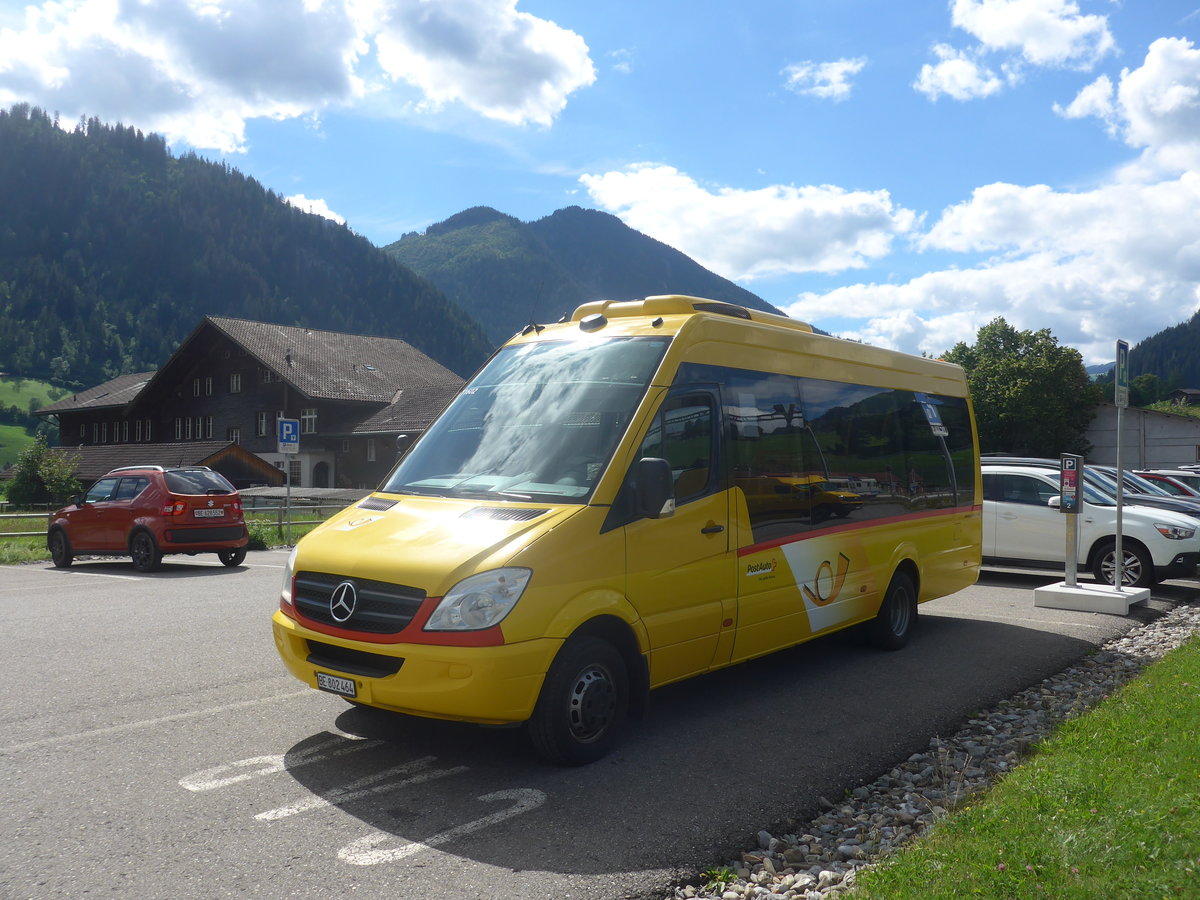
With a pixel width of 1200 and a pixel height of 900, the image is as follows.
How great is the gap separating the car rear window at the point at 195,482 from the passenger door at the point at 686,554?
12403mm

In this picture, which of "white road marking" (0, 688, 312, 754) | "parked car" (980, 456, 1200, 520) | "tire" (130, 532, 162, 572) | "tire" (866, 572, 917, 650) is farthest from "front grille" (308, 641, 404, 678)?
"tire" (130, 532, 162, 572)

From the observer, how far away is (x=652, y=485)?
5.58 meters

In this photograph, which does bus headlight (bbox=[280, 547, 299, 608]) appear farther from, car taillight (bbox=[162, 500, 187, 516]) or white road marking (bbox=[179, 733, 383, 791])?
car taillight (bbox=[162, 500, 187, 516])

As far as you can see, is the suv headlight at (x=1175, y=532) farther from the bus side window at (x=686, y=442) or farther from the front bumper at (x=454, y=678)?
the front bumper at (x=454, y=678)

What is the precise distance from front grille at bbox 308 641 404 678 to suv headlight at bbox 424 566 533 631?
13.1 inches

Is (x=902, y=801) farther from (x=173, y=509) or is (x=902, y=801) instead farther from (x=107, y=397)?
(x=107, y=397)

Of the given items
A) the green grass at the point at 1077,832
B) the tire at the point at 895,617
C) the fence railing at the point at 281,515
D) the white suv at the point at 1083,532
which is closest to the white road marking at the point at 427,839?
the green grass at the point at 1077,832

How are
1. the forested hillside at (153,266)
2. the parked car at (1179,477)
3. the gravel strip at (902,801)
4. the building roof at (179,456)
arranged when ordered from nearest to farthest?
the gravel strip at (902,801)
the parked car at (1179,477)
the building roof at (179,456)
the forested hillside at (153,266)

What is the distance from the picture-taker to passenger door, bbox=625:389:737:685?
230 inches

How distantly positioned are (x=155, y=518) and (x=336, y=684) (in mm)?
12578

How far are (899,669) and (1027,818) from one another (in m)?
3.99

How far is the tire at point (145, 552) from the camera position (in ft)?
54.5

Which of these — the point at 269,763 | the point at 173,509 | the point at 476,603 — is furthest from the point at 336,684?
the point at 173,509

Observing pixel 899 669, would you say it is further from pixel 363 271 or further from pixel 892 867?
pixel 363 271
